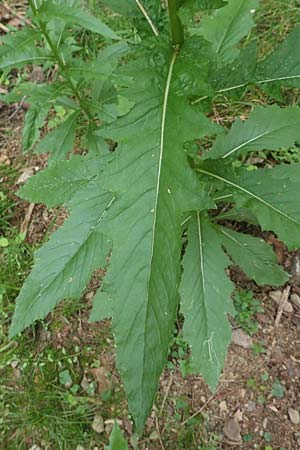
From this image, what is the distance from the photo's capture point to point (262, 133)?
2.10m

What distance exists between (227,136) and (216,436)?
1352 mm

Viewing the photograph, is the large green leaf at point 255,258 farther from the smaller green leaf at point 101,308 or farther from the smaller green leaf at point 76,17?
the smaller green leaf at point 76,17

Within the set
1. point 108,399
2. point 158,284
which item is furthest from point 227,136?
point 108,399

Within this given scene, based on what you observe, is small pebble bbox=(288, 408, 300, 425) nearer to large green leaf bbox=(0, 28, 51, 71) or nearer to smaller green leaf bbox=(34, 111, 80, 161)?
smaller green leaf bbox=(34, 111, 80, 161)

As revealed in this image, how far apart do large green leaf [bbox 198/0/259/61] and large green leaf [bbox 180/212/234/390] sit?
82cm

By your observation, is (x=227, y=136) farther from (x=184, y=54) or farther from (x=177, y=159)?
(x=177, y=159)

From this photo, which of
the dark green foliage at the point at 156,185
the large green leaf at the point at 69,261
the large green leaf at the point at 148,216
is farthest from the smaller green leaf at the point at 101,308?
the large green leaf at the point at 148,216

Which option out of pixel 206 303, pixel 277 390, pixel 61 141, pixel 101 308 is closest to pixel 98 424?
pixel 101 308

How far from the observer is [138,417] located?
4.00 ft

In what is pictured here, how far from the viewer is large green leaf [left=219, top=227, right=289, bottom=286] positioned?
228cm

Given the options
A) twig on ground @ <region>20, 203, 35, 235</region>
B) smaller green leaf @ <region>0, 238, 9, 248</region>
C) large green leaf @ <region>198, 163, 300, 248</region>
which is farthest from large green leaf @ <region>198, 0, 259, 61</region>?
smaller green leaf @ <region>0, 238, 9, 248</region>

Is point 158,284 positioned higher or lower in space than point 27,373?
higher

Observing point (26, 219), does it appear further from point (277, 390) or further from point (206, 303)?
point (277, 390)

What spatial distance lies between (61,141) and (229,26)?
918mm
